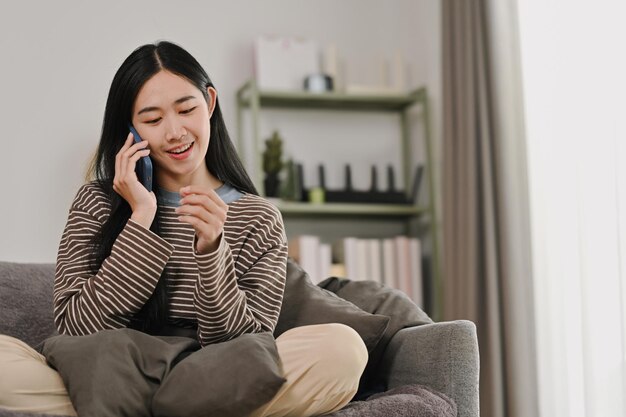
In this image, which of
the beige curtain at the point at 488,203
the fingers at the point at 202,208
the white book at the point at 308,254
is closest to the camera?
the fingers at the point at 202,208

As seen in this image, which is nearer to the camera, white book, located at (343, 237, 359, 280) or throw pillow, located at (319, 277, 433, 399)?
throw pillow, located at (319, 277, 433, 399)

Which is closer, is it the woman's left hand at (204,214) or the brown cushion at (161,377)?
the brown cushion at (161,377)

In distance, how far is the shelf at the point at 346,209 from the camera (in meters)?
3.60

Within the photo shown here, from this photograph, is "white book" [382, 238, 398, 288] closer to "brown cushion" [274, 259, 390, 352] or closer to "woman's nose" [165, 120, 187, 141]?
"brown cushion" [274, 259, 390, 352]

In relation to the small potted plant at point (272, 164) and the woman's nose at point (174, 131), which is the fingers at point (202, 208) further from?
the small potted plant at point (272, 164)

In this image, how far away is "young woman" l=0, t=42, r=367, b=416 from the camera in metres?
1.43

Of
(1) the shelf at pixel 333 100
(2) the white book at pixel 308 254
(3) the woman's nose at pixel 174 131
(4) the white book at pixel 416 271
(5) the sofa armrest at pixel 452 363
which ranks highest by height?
(1) the shelf at pixel 333 100

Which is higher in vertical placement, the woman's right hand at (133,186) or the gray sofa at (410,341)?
the woman's right hand at (133,186)

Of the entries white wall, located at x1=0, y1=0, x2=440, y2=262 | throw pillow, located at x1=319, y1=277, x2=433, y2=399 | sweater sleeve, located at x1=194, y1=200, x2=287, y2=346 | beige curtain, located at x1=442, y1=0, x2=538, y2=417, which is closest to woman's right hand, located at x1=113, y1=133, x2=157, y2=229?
sweater sleeve, located at x1=194, y1=200, x2=287, y2=346

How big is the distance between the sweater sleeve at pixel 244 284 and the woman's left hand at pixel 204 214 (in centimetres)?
3

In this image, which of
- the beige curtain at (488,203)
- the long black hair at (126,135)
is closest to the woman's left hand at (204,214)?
the long black hair at (126,135)

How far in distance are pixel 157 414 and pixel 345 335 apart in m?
0.32

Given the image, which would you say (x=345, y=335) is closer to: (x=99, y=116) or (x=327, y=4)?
(x=99, y=116)

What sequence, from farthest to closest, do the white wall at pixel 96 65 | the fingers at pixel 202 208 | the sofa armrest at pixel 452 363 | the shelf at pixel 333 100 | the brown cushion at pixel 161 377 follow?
the shelf at pixel 333 100 → the white wall at pixel 96 65 → the sofa armrest at pixel 452 363 → the fingers at pixel 202 208 → the brown cushion at pixel 161 377
